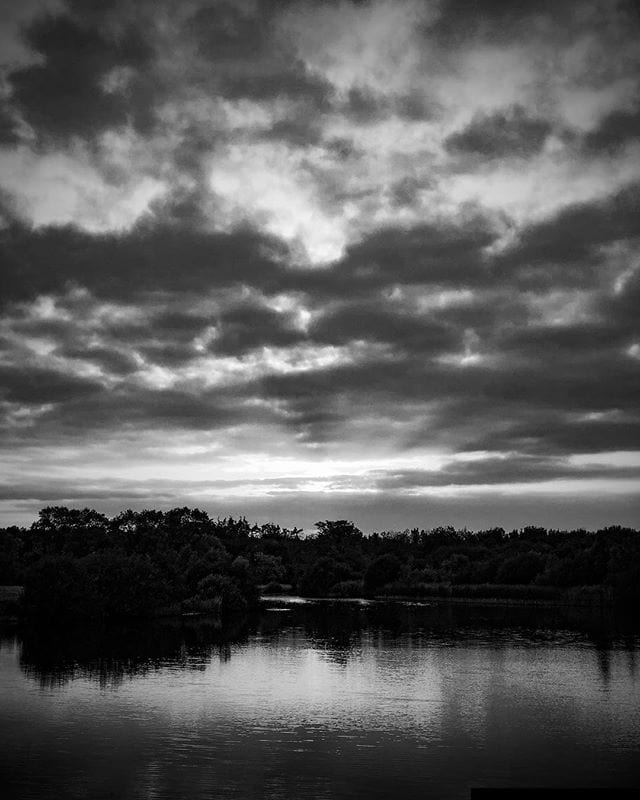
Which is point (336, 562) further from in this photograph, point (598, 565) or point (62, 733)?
point (62, 733)

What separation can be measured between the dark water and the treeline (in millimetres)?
11322

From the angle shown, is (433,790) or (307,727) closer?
(433,790)

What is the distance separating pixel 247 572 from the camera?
4545 inches

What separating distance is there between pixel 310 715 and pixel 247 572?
255ft

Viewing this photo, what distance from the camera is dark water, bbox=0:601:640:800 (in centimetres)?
2745

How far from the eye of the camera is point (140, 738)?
32875 mm

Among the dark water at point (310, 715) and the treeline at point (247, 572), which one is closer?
the dark water at point (310, 715)

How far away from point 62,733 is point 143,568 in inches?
2303

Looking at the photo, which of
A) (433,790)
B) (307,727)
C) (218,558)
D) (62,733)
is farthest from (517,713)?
(218,558)

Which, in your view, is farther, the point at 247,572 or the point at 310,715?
the point at 247,572

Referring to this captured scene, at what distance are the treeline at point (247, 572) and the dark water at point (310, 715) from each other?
11.3 meters

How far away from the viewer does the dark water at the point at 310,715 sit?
1081 inches

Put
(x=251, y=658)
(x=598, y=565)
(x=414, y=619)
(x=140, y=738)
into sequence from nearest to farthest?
(x=140, y=738)
(x=251, y=658)
(x=414, y=619)
(x=598, y=565)

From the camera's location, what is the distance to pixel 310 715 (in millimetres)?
38812
